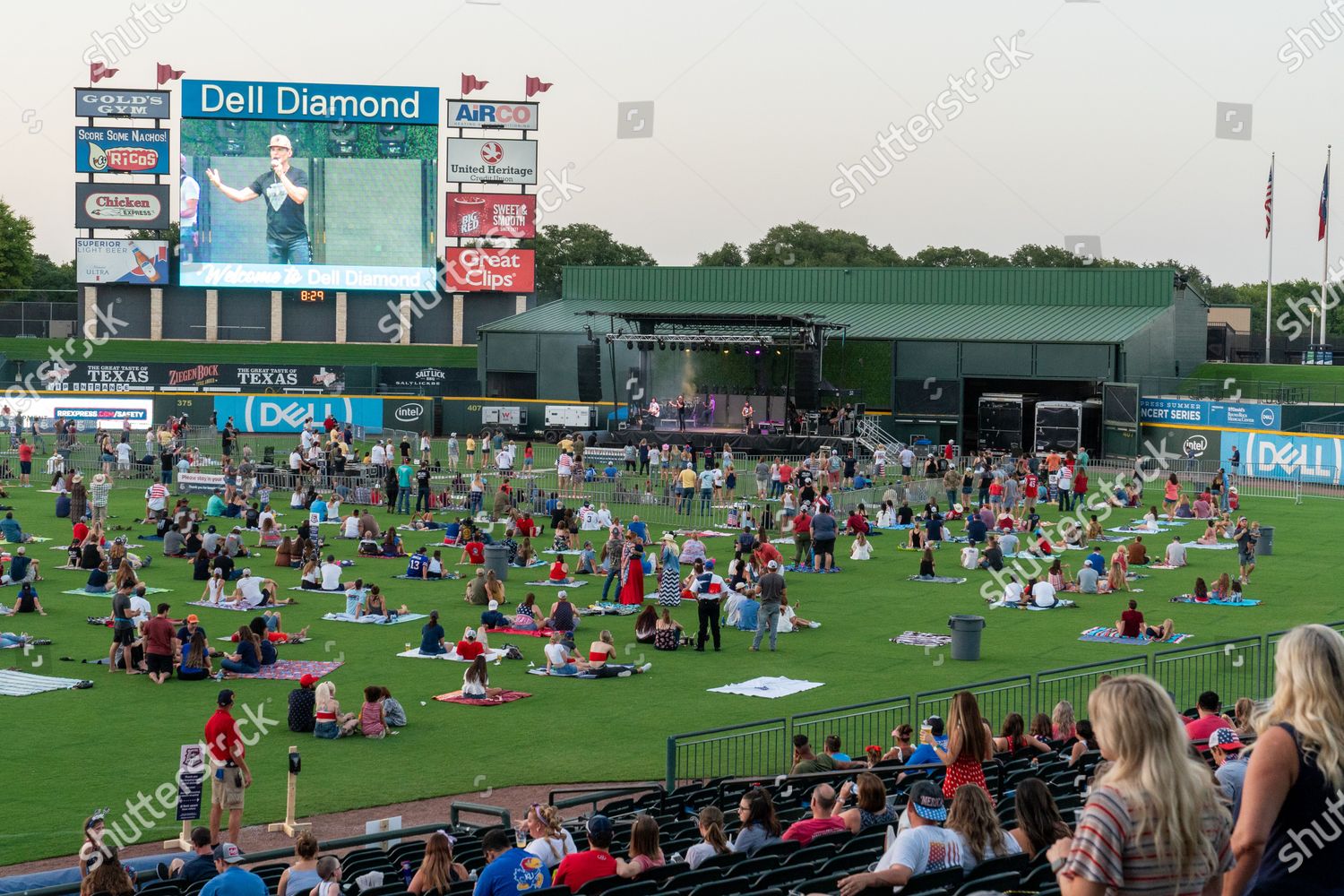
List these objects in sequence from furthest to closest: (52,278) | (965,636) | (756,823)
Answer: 1. (52,278)
2. (965,636)
3. (756,823)

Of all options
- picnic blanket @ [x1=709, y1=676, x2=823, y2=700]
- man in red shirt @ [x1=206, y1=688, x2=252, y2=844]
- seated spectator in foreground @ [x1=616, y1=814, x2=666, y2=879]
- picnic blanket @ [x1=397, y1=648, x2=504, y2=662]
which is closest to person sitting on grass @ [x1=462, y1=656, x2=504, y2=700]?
picnic blanket @ [x1=397, y1=648, x2=504, y2=662]

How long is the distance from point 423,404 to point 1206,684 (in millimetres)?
50397

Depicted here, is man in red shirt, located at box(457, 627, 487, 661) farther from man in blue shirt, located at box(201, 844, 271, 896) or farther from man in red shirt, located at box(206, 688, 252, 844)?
man in blue shirt, located at box(201, 844, 271, 896)

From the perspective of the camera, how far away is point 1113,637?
1001 inches

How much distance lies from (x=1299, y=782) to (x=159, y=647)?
1968 cm

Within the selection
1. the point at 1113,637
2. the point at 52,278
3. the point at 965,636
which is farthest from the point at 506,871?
the point at 52,278

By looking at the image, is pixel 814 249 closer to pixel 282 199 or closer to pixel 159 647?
pixel 282 199

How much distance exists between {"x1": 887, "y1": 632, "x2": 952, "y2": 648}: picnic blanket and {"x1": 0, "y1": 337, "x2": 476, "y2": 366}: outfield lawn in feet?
180

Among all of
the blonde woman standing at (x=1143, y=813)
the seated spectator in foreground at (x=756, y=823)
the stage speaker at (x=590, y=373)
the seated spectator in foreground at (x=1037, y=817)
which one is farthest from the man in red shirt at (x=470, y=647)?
the stage speaker at (x=590, y=373)

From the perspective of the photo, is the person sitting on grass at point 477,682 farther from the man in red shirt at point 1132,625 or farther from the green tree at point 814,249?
the green tree at point 814,249

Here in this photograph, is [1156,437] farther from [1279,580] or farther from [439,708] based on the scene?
[439,708]

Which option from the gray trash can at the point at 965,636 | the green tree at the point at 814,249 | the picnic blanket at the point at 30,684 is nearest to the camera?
the picnic blanket at the point at 30,684

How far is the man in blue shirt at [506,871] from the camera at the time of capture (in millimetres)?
9312

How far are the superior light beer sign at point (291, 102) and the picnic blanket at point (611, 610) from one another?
5662 cm
